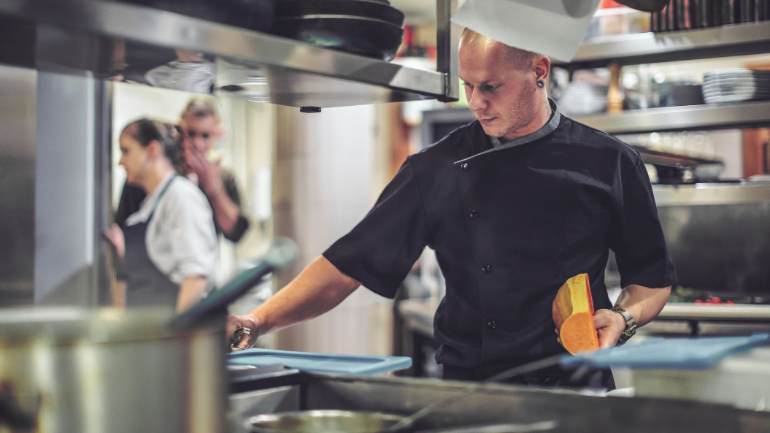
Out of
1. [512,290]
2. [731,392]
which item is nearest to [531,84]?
[512,290]

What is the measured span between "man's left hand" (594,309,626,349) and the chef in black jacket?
0.19 m

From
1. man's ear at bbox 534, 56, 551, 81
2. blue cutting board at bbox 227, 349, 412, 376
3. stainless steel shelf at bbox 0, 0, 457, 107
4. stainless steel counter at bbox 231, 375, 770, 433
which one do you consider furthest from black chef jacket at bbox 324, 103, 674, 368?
stainless steel counter at bbox 231, 375, 770, 433

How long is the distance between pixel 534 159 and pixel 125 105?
4961 mm

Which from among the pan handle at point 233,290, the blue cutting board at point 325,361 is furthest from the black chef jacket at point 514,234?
the pan handle at point 233,290

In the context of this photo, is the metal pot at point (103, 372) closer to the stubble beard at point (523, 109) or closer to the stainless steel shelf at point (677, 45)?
the stubble beard at point (523, 109)

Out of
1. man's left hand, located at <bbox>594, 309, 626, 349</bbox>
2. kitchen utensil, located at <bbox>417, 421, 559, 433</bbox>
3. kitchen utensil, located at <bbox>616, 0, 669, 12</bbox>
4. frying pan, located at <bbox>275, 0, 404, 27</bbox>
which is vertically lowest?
kitchen utensil, located at <bbox>417, 421, 559, 433</bbox>

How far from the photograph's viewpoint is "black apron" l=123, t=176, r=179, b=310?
388 cm

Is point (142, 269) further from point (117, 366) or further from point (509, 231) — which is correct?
point (117, 366)

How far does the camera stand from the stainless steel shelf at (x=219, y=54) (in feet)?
3.84

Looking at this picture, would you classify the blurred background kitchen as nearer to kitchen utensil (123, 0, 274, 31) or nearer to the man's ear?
kitchen utensil (123, 0, 274, 31)

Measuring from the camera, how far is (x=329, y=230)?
623cm

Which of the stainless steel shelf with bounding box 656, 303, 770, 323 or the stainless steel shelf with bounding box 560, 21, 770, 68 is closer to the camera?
the stainless steel shelf with bounding box 656, 303, 770, 323

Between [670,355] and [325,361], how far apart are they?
72 centimetres

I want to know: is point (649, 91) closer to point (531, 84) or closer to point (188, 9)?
point (531, 84)
